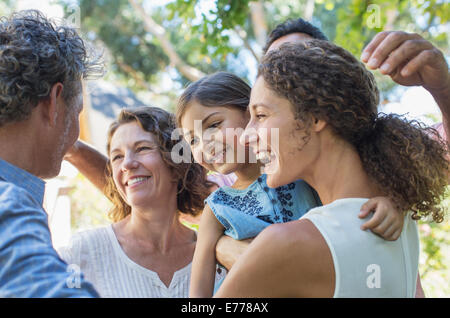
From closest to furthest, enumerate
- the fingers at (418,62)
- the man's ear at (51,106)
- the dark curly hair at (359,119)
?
the dark curly hair at (359,119) → the fingers at (418,62) → the man's ear at (51,106)

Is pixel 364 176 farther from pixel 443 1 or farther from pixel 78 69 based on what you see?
pixel 443 1

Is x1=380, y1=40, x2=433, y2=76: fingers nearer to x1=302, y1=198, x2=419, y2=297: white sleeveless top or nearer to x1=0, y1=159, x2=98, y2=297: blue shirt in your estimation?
x1=302, y1=198, x2=419, y2=297: white sleeveless top

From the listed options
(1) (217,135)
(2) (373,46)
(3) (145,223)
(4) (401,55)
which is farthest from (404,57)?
(3) (145,223)

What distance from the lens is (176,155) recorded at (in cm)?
290

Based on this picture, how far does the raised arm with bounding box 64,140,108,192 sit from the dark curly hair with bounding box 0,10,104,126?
1.32 metres

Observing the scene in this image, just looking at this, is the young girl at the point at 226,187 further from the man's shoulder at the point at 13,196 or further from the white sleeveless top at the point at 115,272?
the man's shoulder at the point at 13,196

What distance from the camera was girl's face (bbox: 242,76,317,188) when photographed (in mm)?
1690

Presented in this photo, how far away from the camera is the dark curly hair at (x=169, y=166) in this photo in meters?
2.89

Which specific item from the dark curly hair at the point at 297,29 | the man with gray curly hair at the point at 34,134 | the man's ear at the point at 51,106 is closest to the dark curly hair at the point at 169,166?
the man with gray curly hair at the point at 34,134

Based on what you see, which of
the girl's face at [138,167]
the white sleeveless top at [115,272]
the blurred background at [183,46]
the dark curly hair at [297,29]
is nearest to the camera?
the white sleeveless top at [115,272]

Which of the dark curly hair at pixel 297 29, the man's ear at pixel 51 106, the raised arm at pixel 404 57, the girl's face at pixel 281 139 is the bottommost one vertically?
the girl's face at pixel 281 139

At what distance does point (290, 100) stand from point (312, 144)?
0.19 meters

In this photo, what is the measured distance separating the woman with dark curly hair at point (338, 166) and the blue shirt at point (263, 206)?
1.11 ft

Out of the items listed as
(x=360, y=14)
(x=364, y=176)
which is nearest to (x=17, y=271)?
(x=364, y=176)
